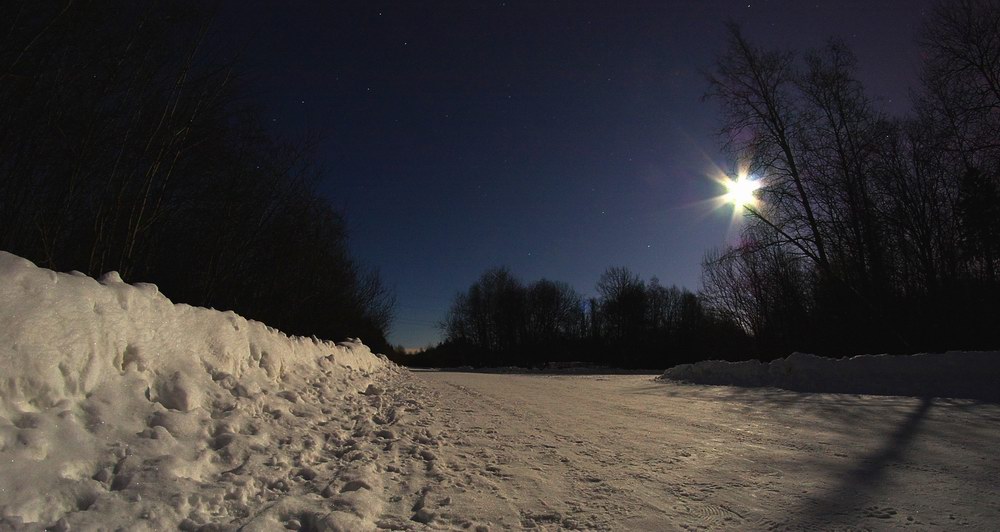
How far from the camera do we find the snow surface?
2.46 metres

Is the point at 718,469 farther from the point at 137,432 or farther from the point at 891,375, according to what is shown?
the point at 891,375

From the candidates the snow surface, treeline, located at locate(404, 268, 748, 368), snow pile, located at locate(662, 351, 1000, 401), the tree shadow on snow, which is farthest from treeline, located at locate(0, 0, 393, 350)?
treeline, located at locate(404, 268, 748, 368)

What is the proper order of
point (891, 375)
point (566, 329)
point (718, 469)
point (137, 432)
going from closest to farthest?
point (137, 432), point (718, 469), point (891, 375), point (566, 329)

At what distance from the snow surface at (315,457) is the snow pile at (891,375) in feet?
12.3

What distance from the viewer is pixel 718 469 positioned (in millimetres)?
3992

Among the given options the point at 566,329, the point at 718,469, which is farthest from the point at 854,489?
the point at 566,329

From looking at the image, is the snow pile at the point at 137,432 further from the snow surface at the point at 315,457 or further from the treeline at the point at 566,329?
the treeline at the point at 566,329

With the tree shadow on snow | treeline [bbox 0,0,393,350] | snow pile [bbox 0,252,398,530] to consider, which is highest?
treeline [bbox 0,0,393,350]

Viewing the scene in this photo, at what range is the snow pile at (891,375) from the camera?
8.54 m

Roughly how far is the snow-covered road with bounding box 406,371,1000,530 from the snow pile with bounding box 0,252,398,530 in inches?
30.4

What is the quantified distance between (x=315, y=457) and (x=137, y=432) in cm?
125

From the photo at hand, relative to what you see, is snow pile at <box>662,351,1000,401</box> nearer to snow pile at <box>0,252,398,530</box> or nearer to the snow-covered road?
the snow-covered road

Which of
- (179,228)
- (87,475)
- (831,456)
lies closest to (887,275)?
(831,456)

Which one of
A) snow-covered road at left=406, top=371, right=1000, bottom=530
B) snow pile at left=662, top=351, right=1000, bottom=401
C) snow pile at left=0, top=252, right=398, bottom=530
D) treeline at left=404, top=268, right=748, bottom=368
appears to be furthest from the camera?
treeline at left=404, top=268, right=748, bottom=368
